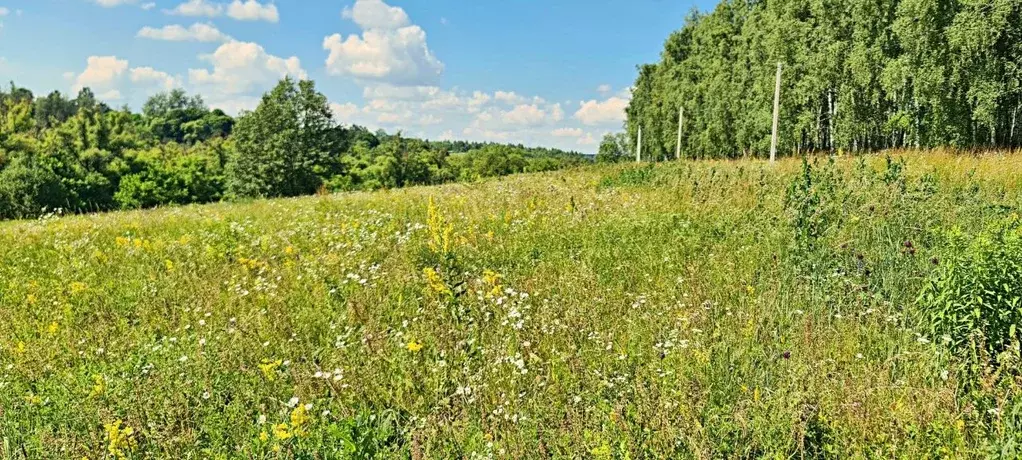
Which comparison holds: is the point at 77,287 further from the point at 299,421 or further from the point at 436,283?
the point at 299,421

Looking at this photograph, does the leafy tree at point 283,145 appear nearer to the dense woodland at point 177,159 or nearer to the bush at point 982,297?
the dense woodland at point 177,159

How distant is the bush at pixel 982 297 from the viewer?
3396 millimetres

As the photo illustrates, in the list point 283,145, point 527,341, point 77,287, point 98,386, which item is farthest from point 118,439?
point 283,145

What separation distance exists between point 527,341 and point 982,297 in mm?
2837

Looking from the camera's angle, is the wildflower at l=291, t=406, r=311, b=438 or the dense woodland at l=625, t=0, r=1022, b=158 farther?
the dense woodland at l=625, t=0, r=1022, b=158

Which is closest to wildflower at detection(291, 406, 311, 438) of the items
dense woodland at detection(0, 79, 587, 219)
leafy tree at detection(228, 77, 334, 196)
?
dense woodland at detection(0, 79, 587, 219)

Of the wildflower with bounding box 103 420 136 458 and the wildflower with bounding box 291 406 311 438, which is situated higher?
the wildflower with bounding box 291 406 311 438

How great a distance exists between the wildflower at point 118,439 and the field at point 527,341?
19 mm

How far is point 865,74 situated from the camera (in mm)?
23656

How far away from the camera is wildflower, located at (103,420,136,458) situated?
10.2 ft

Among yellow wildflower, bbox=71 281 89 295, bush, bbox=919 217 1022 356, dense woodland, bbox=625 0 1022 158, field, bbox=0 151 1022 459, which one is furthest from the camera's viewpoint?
dense woodland, bbox=625 0 1022 158

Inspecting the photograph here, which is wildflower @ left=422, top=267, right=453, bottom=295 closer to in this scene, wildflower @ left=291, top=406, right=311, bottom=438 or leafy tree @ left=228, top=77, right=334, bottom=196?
wildflower @ left=291, top=406, right=311, bottom=438

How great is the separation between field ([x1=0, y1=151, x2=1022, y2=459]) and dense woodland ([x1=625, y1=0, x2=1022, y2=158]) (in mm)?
16053

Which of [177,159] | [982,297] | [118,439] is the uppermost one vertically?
[177,159]
